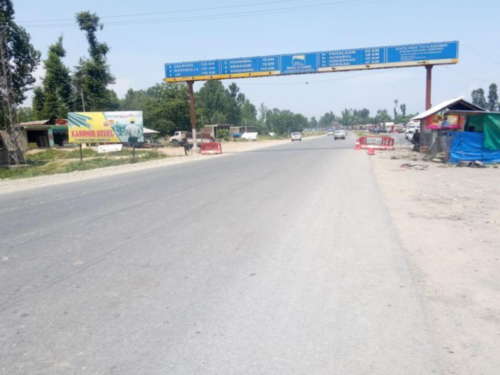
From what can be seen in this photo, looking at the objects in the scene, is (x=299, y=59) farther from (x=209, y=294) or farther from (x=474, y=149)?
(x=209, y=294)

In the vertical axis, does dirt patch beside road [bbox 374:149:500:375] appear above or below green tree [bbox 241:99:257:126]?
below

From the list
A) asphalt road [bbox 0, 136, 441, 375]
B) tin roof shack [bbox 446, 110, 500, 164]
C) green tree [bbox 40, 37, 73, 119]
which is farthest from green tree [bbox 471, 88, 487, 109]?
asphalt road [bbox 0, 136, 441, 375]

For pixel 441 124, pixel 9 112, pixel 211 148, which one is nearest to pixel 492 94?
pixel 211 148

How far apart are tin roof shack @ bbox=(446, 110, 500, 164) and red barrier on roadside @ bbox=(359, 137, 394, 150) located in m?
12.5

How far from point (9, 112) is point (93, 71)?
3288cm

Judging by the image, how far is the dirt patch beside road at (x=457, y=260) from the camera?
3389mm

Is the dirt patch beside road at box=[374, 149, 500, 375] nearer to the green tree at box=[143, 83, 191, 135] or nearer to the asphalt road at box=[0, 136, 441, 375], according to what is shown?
the asphalt road at box=[0, 136, 441, 375]

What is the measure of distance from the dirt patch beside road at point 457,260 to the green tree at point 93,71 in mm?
51205

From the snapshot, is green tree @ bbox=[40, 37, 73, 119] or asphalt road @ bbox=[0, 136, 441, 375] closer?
asphalt road @ bbox=[0, 136, 441, 375]

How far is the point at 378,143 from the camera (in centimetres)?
3266

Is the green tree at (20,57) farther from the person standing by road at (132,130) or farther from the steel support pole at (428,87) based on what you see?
the steel support pole at (428,87)

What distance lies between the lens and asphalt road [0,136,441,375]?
3.20 meters

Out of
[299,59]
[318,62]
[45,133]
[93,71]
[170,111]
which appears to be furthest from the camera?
[170,111]

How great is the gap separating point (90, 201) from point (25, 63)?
4142cm
